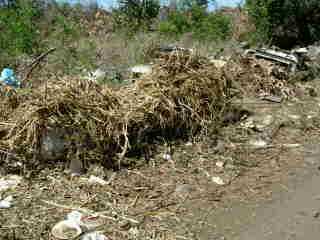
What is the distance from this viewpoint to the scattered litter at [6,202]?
3179mm

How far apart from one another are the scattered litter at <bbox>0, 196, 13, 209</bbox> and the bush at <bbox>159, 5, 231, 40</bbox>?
21.2ft

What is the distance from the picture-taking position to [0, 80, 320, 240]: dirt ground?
10.0 ft

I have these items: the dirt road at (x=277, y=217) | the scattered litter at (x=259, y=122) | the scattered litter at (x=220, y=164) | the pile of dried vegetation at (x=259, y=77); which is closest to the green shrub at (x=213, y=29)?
the pile of dried vegetation at (x=259, y=77)

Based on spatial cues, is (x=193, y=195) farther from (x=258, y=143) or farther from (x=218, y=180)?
(x=258, y=143)

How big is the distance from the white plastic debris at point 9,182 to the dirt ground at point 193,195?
4 centimetres

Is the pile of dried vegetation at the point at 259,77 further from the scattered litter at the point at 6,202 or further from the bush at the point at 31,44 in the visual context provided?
the scattered litter at the point at 6,202

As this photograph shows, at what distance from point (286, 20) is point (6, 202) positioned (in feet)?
24.5

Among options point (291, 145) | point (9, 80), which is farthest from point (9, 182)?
point (291, 145)

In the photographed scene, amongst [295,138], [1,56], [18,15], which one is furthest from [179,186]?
A: [18,15]

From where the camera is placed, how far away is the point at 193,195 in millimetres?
3510

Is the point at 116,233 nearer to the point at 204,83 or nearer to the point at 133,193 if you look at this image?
the point at 133,193

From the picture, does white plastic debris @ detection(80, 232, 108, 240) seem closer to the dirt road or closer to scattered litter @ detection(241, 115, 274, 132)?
the dirt road

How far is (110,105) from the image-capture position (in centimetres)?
400

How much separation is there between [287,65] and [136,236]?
4.45m
